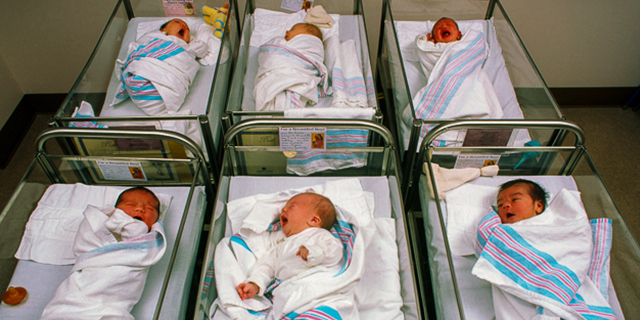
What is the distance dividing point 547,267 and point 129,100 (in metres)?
2.03

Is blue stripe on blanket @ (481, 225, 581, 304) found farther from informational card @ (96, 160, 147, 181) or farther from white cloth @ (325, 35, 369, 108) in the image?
informational card @ (96, 160, 147, 181)

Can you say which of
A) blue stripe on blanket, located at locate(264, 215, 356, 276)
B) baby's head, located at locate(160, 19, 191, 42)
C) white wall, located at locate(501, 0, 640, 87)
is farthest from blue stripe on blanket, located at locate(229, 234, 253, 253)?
white wall, located at locate(501, 0, 640, 87)

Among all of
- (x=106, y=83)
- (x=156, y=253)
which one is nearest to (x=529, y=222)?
(x=156, y=253)

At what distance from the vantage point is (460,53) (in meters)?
2.04

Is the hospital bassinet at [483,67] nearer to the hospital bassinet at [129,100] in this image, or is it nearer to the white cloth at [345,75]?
the white cloth at [345,75]

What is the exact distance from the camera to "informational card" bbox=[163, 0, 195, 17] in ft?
8.00

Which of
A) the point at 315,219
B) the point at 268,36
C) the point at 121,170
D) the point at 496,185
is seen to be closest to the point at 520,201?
the point at 496,185

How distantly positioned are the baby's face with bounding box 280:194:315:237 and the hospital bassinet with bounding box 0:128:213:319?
0.35 meters

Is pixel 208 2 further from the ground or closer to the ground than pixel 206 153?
further from the ground

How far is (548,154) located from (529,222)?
0.43 m

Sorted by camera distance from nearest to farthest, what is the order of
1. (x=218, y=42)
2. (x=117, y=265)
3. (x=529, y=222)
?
1. (x=117, y=265)
2. (x=529, y=222)
3. (x=218, y=42)

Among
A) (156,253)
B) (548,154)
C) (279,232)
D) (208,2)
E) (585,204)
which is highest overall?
(208,2)

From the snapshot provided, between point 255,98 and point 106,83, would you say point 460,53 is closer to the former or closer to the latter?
point 255,98

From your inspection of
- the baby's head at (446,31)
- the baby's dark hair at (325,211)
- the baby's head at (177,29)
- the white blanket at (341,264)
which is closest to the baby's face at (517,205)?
the white blanket at (341,264)
